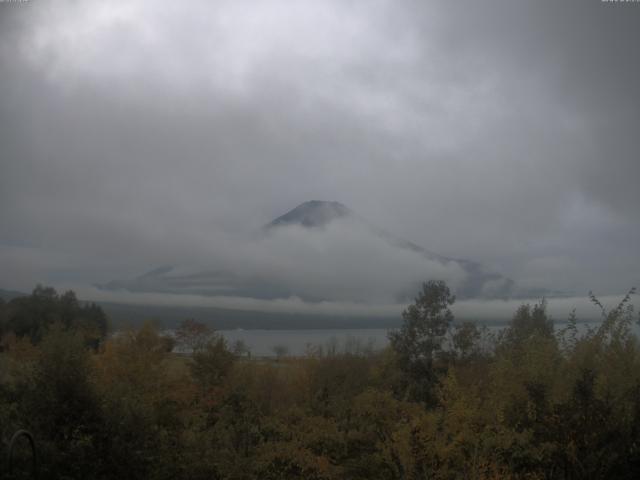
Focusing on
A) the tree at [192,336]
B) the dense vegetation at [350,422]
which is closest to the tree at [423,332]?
the dense vegetation at [350,422]

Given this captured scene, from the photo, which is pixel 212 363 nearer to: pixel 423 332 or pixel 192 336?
pixel 192 336

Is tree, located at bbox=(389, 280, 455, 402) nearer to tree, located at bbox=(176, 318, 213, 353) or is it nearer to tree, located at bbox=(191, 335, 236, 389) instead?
tree, located at bbox=(191, 335, 236, 389)

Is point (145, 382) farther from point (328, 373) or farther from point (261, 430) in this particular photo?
point (328, 373)

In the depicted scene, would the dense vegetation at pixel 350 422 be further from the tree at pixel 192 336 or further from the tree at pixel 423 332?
the tree at pixel 192 336

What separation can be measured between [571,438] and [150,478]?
42.4 feet

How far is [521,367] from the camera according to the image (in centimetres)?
2175

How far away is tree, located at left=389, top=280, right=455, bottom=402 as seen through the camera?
145 feet

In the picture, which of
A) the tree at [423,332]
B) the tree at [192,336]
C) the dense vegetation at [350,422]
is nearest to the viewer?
the dense vegetation at [350,422]

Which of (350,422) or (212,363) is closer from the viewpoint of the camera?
(350,422)

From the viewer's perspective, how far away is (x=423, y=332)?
45.1 meters

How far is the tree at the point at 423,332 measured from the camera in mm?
44156

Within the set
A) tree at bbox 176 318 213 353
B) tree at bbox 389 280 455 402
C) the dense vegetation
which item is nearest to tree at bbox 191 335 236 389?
tree at bbox 176 318 213 353

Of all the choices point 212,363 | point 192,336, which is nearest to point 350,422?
point 212,363

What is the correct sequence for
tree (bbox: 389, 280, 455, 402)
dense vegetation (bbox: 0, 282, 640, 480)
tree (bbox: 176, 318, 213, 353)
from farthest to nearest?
tree (bbox: 176, 318, 213, 353), tree (bbox: 389, 280, 455, 402), dense vegetation (bbox: 0, 282, 640, 480)
